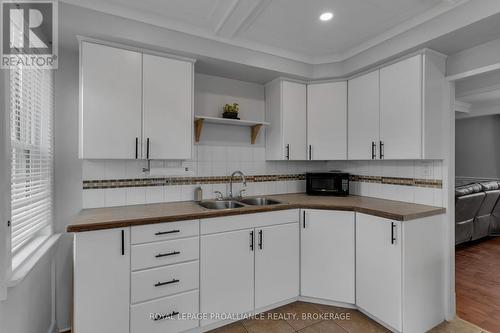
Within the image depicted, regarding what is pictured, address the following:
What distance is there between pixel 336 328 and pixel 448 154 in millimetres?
1684

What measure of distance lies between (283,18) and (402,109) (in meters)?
1.25

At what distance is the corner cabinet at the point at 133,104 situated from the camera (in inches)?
76.5

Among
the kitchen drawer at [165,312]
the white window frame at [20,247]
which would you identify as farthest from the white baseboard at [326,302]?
the white window frame at [20,247]

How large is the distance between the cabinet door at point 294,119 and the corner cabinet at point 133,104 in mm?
1005

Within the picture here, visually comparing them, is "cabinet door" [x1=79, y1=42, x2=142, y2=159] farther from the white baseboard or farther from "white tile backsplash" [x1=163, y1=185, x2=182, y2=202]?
the white baseboard

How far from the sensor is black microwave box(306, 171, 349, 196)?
9.34 feet

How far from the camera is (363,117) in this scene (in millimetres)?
2604

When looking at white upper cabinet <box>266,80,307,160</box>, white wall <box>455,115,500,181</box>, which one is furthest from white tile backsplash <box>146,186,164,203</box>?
white wall <box>455,115,500,181</box>

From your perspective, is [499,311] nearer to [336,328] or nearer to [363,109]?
[336,328]

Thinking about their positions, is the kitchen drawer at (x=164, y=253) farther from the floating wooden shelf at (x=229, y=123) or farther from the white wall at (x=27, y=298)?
the floating wooden shelf at (x=229, y=123)

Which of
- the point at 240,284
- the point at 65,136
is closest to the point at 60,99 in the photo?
the point at 65,136

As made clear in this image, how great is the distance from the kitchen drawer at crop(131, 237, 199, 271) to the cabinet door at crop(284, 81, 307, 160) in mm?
1382

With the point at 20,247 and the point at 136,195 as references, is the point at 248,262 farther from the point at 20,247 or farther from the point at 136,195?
the point at 20,247

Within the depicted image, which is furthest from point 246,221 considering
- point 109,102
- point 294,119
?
point 109,102
